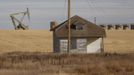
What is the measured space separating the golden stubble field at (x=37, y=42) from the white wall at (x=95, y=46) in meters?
7.74

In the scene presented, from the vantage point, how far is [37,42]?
263 feet

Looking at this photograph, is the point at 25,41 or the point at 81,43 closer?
the point at 81,43

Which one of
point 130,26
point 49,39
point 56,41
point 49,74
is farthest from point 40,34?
point 49,74

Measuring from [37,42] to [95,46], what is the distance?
23.7 meters

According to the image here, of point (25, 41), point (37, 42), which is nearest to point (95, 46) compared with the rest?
point (37, 42)

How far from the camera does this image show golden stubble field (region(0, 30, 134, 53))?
71931 millimetres

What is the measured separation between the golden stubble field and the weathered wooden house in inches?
333

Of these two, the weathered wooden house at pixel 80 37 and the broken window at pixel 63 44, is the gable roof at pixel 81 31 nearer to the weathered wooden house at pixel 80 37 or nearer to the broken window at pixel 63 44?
the weathered wooden house at pixel 80 37

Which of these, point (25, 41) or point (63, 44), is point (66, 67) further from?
point (25, 41)

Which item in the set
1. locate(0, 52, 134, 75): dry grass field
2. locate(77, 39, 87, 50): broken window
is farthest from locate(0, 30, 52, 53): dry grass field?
locate(0, 52, 134, 75): dry grass field

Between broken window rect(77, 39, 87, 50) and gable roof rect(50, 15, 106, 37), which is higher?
gable roof rect(50, 15, 106, 37)

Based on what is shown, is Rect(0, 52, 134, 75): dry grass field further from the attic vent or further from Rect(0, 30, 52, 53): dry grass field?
Rect(0, 30, 52, 53): dry grass field

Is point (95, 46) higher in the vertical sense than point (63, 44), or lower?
lower

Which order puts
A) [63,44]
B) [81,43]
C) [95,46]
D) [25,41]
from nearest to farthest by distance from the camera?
[63,44] → [81,43] → [95,46] → [25,41]
